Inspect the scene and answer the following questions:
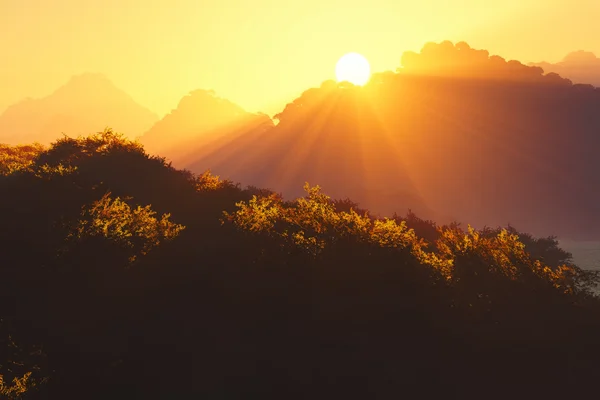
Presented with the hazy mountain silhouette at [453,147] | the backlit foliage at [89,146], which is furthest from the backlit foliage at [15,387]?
the hazy mountain silhouette at [453,147]

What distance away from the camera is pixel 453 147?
11975 cm

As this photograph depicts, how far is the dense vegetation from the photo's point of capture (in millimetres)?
7859

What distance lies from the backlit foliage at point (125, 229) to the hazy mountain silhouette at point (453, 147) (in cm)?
8515

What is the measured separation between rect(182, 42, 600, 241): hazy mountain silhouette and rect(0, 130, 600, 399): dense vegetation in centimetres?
8477

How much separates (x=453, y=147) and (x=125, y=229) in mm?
121464

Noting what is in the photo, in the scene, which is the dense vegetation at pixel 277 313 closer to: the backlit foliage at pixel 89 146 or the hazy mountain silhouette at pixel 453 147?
the backlit foliage at pixel 89 146

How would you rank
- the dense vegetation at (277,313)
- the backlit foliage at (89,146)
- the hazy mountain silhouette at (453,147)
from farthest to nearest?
the hazy mountain silhouette at (453,147)
the backlit foliage at (89,146)
the dense vegetation at (277,313)

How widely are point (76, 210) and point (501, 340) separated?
13.1m

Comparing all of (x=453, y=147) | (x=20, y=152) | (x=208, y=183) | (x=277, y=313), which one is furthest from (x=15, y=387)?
(x=453, y=147)

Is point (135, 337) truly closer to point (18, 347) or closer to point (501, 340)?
point (18, 347)

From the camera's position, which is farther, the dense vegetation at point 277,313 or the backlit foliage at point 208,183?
the backlit foliage at point 208,183

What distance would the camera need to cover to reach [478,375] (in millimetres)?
8609

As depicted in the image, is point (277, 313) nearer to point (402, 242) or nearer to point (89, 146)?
point (402, 242)

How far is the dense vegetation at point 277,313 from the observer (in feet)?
25.8
